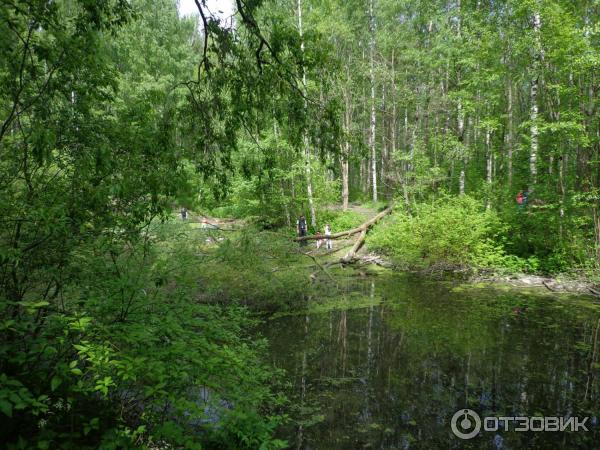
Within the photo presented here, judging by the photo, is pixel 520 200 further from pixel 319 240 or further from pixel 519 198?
pixel 319 240

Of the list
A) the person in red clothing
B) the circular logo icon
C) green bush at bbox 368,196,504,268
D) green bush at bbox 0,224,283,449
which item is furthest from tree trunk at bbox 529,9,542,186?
green bush at bbox 0,224,283,449

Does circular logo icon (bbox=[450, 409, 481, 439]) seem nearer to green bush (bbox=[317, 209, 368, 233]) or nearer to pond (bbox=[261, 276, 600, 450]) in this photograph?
pond (bbox=[261, 276, 600, 450])

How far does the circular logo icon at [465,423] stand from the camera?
5434 millimetres

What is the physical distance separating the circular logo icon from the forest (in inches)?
9.6

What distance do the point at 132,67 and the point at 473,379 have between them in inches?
1303

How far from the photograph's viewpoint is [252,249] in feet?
32.5

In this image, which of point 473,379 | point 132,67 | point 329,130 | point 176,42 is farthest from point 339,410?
point 176,42

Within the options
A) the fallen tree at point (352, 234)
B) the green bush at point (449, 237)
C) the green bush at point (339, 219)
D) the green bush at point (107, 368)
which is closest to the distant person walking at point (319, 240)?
the fallen tree at point (352, 234)

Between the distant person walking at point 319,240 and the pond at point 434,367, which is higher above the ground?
the distant person walking at point 319,240

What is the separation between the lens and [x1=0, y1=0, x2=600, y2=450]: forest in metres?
3.20

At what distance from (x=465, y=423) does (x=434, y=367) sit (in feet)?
5.96

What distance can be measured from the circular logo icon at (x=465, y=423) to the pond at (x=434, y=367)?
68mm

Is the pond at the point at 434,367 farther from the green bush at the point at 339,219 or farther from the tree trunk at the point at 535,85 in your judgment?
the green bush at the point at 339,219

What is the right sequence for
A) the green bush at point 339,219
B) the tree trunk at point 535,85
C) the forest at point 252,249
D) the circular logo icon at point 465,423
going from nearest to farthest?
the forest at point 252,249, the circular logo icon at point 465,423, the tree trunk at point 535,85, the green bush at point 339,219
